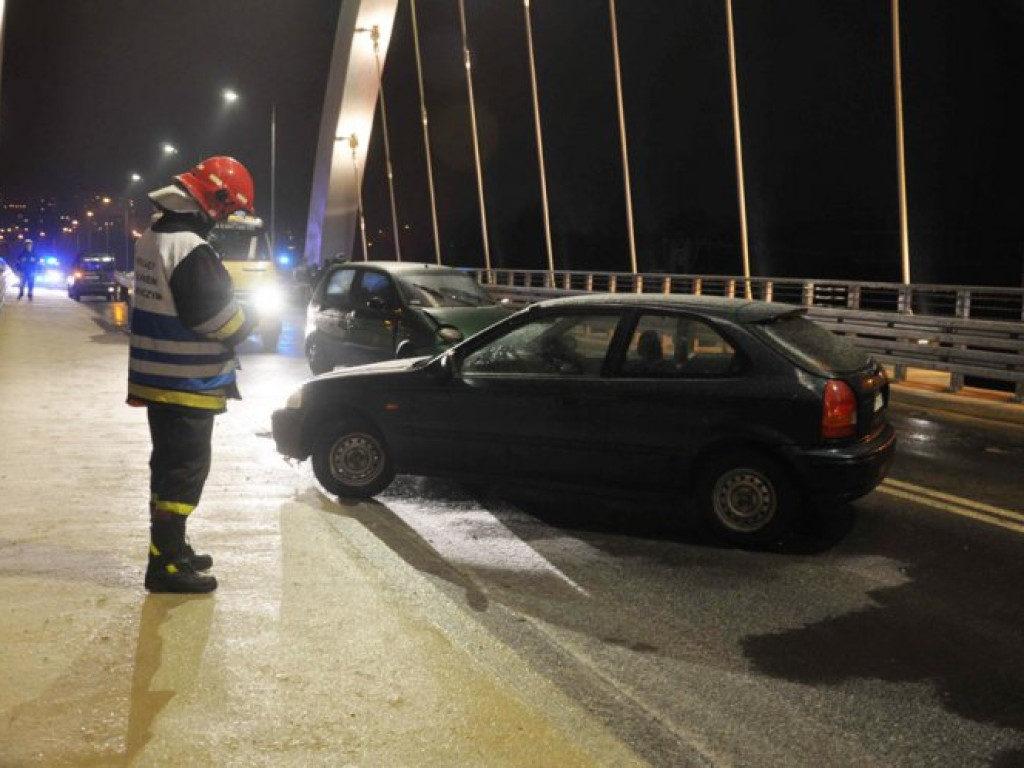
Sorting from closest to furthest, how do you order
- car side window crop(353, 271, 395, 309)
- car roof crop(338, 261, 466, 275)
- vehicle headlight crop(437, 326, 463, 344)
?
vehicle headlight crop(437, 326, 463, 344) → car side window crop(353, 271, 395, 309) → car roof crop(338, 261, 466, 275)

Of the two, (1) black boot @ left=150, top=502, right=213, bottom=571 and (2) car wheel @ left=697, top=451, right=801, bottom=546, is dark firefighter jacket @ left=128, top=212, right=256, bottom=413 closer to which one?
(1) black boot @ left=150, top=502, right=213, bottom=571

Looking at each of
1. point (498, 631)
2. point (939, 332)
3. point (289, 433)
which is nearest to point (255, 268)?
point (939, 332)

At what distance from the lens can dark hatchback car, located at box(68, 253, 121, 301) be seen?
124 feet

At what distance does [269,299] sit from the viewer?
18.9 metres

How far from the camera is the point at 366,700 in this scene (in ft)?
12.7

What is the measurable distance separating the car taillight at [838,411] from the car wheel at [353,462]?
105 inches

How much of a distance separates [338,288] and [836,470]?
8.30 meters

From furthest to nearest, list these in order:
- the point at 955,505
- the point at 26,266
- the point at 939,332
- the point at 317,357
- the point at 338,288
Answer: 1. the point at 26,266
2. the point at 939,332
3. the point at 317,357
4. the point at 338,288
5. the point at 955,505

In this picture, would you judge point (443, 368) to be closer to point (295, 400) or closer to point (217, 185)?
point (295, 400)

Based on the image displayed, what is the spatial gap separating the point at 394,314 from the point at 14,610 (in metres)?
7.63

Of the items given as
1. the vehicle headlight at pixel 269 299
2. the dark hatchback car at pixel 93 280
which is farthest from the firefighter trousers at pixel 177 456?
the dark hatchback car at pixel 93 280

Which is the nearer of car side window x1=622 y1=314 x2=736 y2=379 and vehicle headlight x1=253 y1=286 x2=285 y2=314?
car side window x1=622 y1=314 x2=736 y2=379

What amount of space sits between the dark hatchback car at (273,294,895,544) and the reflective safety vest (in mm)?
2158

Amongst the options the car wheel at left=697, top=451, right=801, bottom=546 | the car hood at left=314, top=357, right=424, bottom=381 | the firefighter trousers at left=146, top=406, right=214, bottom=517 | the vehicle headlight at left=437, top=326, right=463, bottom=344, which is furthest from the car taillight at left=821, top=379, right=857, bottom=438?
the vehicle headlight at left=437, top=326, right=463, bottom=344
